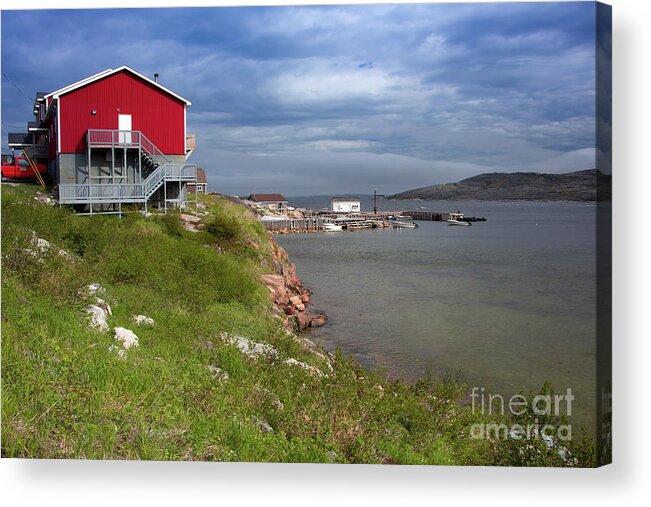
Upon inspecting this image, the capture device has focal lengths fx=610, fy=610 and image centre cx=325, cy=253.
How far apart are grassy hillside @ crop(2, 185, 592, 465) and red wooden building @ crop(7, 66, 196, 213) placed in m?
8.14

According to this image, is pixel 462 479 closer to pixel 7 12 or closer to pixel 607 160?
pixel 607 160

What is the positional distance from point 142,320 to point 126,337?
1.08 meters

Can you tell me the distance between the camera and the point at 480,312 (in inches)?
656

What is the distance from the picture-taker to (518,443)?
6.28 metres

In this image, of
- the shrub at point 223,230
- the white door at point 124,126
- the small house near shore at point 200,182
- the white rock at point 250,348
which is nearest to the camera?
the white rock at point 250,348

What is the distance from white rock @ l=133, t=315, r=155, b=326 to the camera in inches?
332

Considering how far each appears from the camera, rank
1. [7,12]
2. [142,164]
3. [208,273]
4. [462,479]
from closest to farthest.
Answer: [462,479]
[7,12]
[208,273]
[142,164]

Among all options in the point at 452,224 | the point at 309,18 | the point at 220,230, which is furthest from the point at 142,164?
the point at 452,224

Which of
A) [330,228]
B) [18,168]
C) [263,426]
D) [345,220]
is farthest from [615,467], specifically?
[345,220]

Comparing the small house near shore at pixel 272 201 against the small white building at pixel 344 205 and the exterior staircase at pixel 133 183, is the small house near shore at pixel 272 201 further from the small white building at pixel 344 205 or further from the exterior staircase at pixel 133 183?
the exterior staircase at pixel 133 183

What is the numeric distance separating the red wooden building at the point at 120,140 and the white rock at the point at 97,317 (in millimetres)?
8749

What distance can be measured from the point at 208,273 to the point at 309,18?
6.16 m

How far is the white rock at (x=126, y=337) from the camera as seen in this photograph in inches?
287

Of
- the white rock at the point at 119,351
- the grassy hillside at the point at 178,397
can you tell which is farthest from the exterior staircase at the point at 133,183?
the white rock at the point at 119,351
